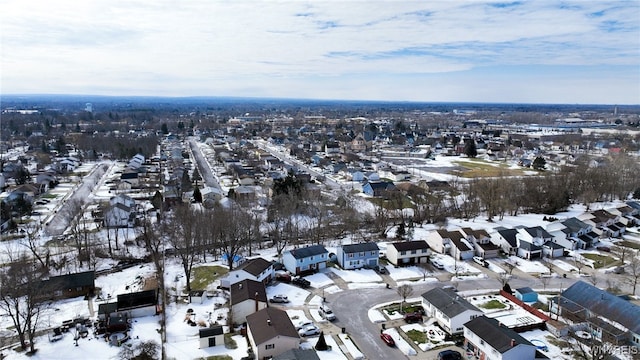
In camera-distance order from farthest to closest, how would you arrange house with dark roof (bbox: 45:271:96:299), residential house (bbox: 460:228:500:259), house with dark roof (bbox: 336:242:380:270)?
residential house (bbox: 460:228:500:259) → house with dark roof (bbox: 336:242:380:270) → house with dark roof (bbox: 45:271:96:299)

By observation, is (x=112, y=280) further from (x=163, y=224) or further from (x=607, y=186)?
(x=607, y=186)

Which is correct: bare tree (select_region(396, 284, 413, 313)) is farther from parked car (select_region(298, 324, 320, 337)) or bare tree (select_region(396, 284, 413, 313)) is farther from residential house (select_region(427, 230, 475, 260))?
residential house (select_region(427, 230, 475, 260))

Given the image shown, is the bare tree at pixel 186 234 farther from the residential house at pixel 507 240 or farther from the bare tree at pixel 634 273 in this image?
the bare tree at pixel 634 273

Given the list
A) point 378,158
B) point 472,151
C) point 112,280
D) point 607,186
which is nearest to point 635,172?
point 607,186

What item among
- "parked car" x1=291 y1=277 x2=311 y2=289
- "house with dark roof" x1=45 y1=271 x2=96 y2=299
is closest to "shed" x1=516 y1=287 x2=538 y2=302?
"parked car" x1=291 y1=277 x2=311 y2=289

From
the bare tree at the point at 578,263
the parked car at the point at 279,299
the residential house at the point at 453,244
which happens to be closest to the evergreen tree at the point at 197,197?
the parked car at the point at 279,299

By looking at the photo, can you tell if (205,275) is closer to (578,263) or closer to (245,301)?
(245,301)

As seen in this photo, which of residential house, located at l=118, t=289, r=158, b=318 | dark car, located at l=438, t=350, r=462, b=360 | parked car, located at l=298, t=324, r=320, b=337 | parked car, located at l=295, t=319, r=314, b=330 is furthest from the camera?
residential house, located at l=118, t=289, r=158, b=318
